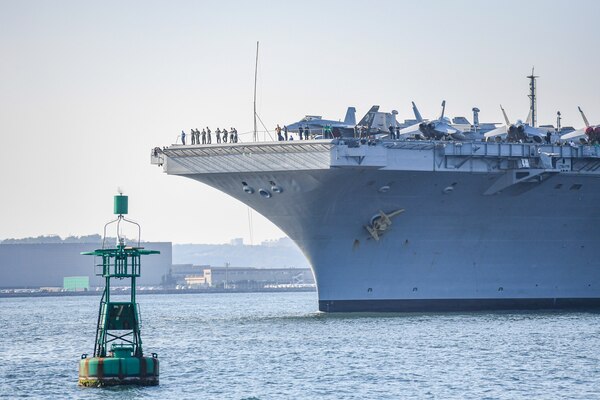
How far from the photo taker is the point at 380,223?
159ft

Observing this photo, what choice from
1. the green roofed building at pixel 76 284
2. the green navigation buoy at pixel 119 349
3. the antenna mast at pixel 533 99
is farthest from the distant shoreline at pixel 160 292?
the green navigation buoy at pixel 119 349

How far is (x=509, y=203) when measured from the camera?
50.0 m

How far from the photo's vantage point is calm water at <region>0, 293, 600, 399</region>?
100 ft

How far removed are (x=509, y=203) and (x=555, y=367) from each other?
16.2 m

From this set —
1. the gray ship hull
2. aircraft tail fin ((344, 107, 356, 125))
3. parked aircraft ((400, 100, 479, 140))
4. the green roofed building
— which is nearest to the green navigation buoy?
the gray ship hull

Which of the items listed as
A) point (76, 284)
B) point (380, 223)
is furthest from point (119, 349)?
point (76, 284)

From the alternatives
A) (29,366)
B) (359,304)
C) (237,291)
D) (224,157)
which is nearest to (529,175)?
(359,304)

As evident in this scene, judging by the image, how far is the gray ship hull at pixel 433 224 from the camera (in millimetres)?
47188

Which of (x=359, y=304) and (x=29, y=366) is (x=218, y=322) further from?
Result: (x=29, y=366)

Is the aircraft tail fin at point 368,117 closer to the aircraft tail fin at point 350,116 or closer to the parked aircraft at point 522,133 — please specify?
the aircraft tail fin at point 350,116

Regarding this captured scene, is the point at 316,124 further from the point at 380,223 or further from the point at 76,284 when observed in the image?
the point at 76,284

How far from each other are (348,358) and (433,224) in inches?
535

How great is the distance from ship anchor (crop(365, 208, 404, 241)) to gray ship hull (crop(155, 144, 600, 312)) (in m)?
0.11

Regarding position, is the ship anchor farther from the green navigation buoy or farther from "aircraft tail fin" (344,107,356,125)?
the green navigation buoy
